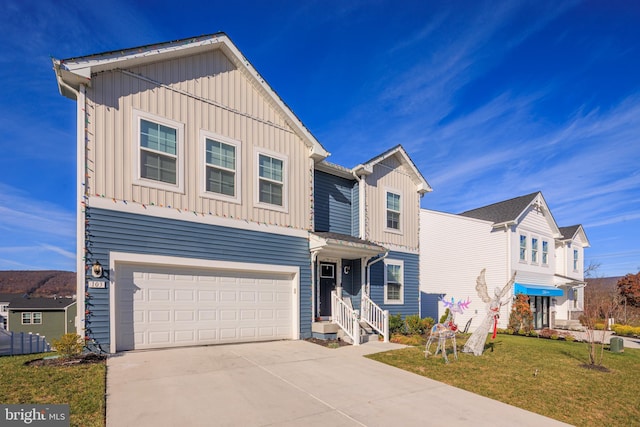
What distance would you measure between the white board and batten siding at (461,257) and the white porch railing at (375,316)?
836 cm

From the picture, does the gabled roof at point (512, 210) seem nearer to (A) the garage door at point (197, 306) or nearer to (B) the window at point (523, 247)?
(B) the window at point (523, 247)

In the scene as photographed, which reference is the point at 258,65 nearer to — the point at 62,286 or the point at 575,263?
the point at 575,263

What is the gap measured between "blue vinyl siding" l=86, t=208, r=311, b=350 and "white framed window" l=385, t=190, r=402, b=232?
4.46 metres

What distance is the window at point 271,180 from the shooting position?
34.4ft

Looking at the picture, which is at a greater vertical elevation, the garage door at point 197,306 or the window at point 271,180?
the window at point 271,180

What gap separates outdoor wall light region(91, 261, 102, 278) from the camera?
742 centimetres

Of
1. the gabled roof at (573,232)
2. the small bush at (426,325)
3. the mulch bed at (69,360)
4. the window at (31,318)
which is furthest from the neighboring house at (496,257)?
the window at (31,318)

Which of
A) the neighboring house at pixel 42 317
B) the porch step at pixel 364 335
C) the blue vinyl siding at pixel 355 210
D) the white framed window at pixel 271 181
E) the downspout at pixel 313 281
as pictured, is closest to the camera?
the white framed window at pixel 271 181

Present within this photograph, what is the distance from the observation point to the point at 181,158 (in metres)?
8.95

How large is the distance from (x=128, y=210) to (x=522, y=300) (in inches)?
738

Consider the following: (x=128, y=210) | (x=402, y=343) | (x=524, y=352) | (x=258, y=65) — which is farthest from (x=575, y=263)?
(x=128, y=210)

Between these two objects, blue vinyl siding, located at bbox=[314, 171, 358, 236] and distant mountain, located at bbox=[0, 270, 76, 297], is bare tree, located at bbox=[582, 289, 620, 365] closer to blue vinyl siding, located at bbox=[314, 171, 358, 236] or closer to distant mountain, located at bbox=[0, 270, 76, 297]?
blue vinyl siding, located at bbox=[314, 171, 358, 236]

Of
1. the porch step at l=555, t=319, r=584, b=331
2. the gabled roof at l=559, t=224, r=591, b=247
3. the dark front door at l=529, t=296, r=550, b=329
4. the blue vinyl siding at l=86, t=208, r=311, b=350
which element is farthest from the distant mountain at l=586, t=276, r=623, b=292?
the blue vinyl siding at l=86, t=208, r=311, b=350

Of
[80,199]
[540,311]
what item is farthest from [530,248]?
[80,199]
